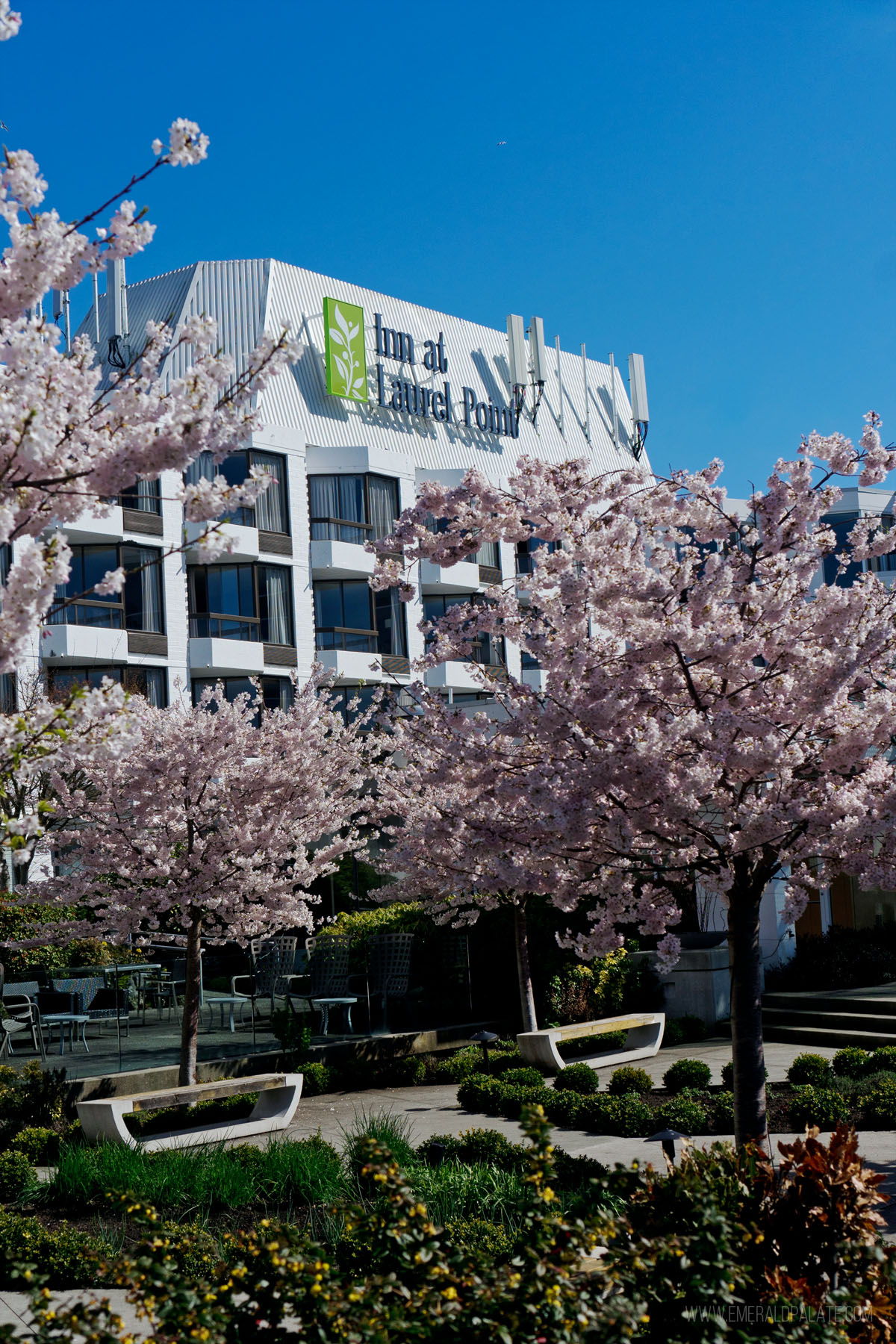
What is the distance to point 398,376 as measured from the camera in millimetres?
41906

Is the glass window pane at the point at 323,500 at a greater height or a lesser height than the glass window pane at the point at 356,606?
greater

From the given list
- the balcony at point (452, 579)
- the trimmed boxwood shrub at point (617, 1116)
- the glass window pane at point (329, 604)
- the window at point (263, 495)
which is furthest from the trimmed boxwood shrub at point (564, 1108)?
the balcony at point (452, 579)

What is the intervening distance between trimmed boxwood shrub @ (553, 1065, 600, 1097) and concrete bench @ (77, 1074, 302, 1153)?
2.71m

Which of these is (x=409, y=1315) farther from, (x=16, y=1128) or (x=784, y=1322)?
(x=16, y=1128)

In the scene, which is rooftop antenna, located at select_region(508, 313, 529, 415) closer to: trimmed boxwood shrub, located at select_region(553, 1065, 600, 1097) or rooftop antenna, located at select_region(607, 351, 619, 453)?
rooftop antenna, located at select_region(607, 351, 619, 453)

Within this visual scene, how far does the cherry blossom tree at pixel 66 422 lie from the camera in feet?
15.6

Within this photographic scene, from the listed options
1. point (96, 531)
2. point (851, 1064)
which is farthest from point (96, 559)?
point (851, 1064)

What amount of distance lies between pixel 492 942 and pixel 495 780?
398 inches

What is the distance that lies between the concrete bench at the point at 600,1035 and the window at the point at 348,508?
2292 cm

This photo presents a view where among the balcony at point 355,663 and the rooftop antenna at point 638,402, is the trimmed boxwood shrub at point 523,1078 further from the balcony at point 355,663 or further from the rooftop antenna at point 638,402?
the rooftop antenna at point 638,402

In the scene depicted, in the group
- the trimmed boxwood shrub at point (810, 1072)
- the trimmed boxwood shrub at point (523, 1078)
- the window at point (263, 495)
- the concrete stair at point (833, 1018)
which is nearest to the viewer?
the trimmed boxwood shrub at point (810, 1072)

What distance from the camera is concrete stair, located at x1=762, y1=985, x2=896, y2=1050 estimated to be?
1561 centimetres

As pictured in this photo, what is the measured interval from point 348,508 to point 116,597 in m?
7.59

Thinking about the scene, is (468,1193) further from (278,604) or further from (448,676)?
(448,676)
